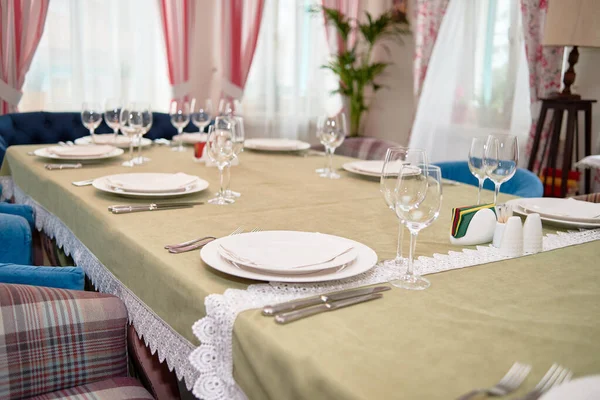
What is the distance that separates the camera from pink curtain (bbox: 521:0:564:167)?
170 inches

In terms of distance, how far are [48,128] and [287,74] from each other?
108 inches

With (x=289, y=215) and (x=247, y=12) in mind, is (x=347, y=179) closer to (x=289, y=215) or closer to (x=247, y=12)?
(x=289, y=215)

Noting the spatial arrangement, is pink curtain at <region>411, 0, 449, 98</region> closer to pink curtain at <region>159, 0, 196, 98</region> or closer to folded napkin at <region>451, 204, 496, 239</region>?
pink curtain at <region>159, 0, 196, 98</region>

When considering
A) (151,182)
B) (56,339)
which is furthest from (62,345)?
(151,182)

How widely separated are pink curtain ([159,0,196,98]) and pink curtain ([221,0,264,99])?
1.08 ft

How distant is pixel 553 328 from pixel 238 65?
4.84 metres

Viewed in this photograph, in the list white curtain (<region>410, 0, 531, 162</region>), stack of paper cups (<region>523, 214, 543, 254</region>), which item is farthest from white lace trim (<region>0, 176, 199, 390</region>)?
white curtain (<region>410, 0, 531, 162</region>)

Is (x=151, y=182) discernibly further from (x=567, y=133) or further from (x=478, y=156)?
(x=567, y=133)

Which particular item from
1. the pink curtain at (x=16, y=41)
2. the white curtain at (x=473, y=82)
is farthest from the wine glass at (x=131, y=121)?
the white curtain at (x=473, y=82)

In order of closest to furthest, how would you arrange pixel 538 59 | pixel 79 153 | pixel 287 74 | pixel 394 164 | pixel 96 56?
pixel 394 164
pixel 79 153
pixel 538 59
pixel 96 56
pixel 287 74

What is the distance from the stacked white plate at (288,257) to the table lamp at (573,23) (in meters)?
3.13

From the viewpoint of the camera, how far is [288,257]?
1.02 m

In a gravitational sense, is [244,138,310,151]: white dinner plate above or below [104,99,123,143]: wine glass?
below

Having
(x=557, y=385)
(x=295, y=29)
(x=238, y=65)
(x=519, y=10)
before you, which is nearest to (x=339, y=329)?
(x=557, y=385)
